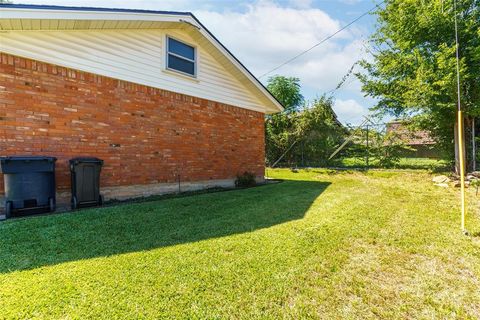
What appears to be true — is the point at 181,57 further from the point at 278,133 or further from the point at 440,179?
the point at 440,179

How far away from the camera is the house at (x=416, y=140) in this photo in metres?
10.5

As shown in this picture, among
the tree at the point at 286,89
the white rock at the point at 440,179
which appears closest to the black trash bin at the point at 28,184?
the white rock at the point at 440,179

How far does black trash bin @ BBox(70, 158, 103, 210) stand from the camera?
5.50 metres

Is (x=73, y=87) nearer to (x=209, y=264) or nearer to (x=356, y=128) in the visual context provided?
(x=209, y=264)

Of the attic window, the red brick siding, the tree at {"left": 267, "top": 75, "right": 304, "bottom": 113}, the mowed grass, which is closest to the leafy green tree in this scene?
the red brick siding

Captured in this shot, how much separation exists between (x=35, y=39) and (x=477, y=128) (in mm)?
13683

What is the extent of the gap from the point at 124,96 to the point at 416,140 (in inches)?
452

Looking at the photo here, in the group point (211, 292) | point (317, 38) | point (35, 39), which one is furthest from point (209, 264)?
point (317, 38)

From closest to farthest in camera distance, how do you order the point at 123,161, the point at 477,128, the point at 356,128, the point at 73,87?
the point at 73,87 < the point at 123,161 < the point at 477,128 < the point at 356,128

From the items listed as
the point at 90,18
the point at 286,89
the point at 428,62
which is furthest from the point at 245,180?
the point at 286,89

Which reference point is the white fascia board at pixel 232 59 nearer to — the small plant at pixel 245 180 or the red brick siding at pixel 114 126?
the red brick siding at pixel 114 126

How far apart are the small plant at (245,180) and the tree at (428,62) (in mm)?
6138

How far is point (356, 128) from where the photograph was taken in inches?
498

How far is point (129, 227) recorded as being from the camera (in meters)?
4.10
